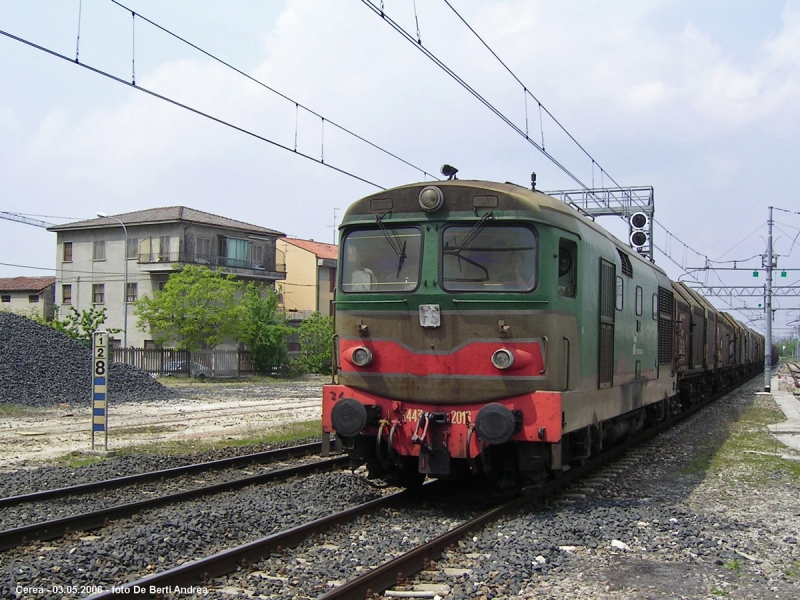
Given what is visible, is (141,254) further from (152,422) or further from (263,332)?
(152,422)

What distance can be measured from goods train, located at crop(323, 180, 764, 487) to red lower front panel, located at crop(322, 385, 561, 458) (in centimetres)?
1

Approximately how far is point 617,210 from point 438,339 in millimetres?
26943

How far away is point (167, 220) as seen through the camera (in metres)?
48.1

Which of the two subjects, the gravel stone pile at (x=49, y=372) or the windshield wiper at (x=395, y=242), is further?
the gravel stone pile at (x=49, y=372)

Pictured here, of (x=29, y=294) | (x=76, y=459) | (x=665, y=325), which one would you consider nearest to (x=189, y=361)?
(x=76, y=459)

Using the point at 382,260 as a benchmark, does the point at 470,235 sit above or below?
above

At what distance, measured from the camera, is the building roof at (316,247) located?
59.8m

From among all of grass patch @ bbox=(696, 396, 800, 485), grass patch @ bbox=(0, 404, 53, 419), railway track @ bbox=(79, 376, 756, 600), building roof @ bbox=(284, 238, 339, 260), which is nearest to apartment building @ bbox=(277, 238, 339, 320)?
building roof @ bbox=(284, 238, 339, 260)

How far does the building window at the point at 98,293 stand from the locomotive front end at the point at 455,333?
149 ft

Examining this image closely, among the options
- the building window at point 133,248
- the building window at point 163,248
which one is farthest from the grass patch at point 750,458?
the building window at point 133,248

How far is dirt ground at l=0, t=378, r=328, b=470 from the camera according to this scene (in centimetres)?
1455

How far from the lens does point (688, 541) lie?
754 centimetres

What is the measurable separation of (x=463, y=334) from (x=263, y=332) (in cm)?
3401

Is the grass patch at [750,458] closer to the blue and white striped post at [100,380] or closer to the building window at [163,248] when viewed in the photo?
the blue and white striped post at [100,380]
